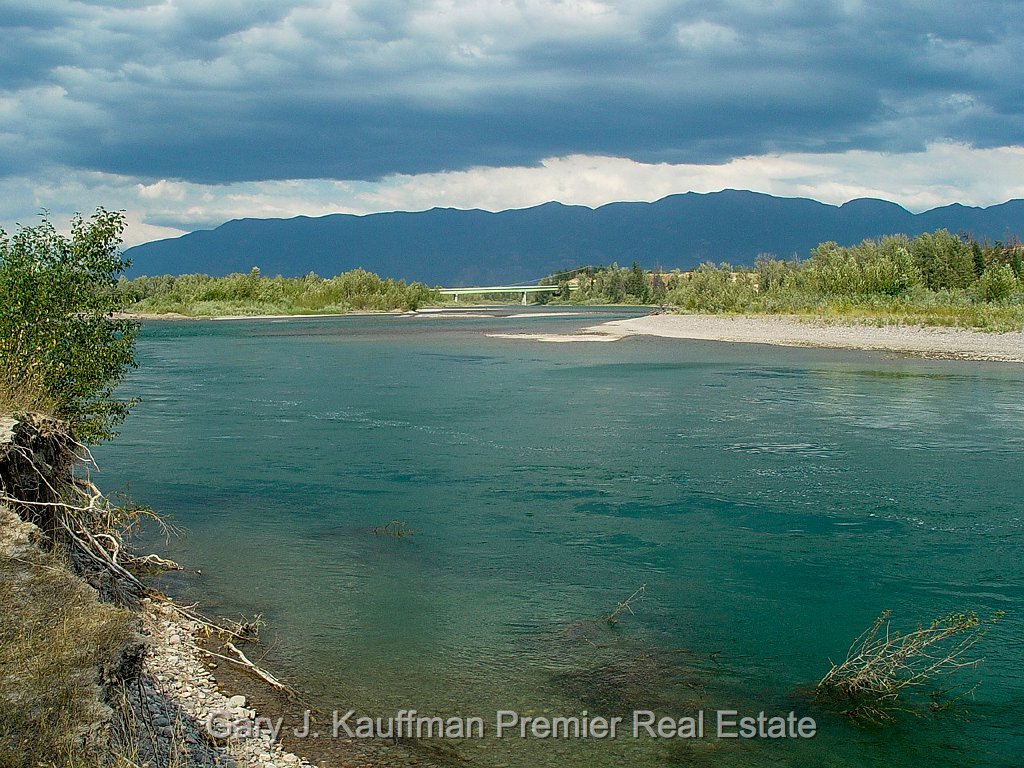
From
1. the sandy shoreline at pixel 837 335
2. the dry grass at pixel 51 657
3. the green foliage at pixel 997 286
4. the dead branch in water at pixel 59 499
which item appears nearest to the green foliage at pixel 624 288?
the sandy shoreline at pixel 837 335

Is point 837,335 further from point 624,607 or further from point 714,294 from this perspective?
point 624,607

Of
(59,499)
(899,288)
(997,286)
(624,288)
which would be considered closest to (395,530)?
(59,499)

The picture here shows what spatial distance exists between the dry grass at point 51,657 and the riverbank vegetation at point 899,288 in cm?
5487

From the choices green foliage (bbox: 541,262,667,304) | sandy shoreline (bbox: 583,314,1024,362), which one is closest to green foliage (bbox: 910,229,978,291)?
sandy shoreline (bbox: 583,314,1024,362)

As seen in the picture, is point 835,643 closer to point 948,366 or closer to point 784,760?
→ point 784,760

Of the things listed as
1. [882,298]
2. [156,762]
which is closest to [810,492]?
[156,762]

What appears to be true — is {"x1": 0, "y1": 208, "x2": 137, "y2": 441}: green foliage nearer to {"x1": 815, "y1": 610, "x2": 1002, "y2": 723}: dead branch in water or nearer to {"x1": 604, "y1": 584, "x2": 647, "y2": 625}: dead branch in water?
{"x1": 604, "y1": 584, "x2": 647, "y2": 625}: dead branch in water

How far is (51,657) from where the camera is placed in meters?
5.40

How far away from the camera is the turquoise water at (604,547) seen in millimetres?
8578

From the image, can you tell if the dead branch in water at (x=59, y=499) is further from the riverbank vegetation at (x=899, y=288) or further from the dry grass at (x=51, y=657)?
the riverbank vegetation at (x=899, y=288)

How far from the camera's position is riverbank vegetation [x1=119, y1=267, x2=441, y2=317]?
130 metres

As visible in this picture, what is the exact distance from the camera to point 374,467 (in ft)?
62.7

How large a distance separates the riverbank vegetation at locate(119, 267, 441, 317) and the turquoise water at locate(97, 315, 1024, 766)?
10583 cm

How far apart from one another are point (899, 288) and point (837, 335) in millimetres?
27559
